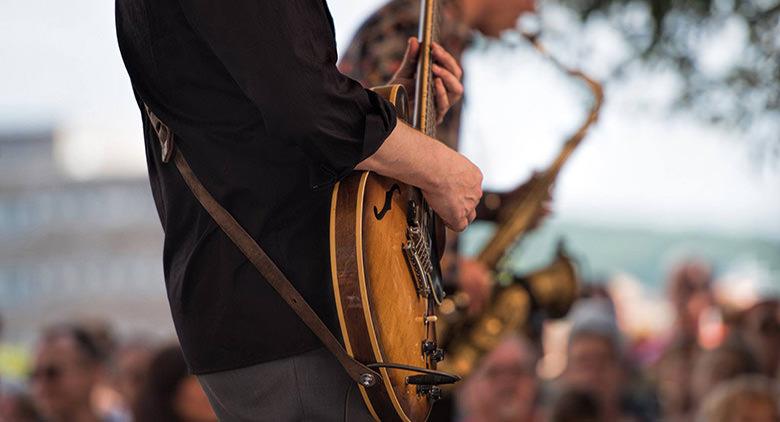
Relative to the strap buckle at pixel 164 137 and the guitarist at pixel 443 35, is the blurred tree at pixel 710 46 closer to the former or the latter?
the guitarist at pixel 443 35

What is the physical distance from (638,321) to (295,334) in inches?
492

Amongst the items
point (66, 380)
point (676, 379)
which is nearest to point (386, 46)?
point (66, 380)

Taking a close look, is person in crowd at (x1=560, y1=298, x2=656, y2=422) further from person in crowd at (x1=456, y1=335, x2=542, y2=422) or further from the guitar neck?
the guitar neck

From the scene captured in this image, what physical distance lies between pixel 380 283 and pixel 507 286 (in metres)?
3.49

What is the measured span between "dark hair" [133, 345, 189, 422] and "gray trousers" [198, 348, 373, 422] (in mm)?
2329

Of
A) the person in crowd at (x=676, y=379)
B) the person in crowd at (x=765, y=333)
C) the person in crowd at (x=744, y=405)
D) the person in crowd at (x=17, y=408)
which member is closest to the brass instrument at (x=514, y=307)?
the person in crowd at (x=744, y=405)

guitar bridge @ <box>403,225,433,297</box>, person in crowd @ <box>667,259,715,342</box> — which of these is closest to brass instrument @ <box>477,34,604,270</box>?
guitar bridge @ <box>403,225,433,297</box>

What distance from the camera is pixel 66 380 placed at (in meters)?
6.49

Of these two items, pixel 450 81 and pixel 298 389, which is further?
pixel 450 81

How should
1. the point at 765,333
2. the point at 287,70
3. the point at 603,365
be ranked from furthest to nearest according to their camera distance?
the point at 765,333
the point at 603,365
the point at 287,70

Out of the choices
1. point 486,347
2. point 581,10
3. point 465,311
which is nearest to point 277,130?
point 465,311

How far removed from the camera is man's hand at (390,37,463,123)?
8.45 feet

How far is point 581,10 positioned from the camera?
5.78m

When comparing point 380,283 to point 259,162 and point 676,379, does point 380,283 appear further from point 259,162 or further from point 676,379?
point 676,379
